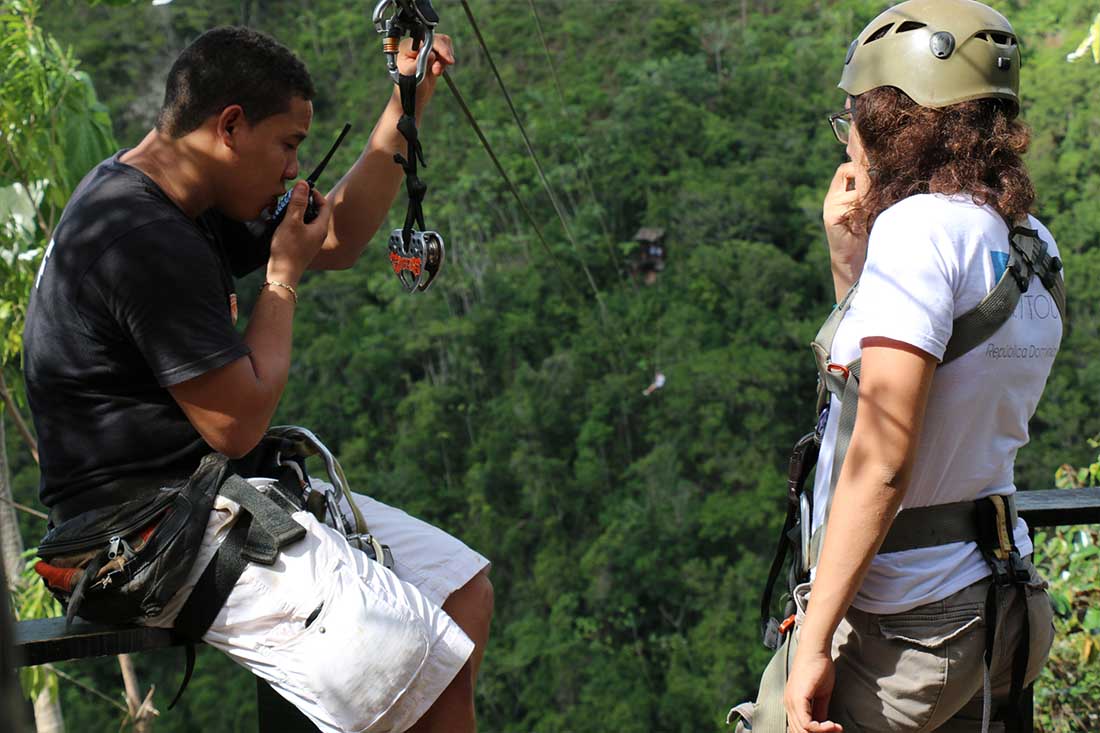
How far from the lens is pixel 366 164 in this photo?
1891 mm

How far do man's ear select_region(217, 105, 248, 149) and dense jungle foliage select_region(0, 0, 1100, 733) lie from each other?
16235mm

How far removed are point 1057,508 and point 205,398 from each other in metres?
1.14

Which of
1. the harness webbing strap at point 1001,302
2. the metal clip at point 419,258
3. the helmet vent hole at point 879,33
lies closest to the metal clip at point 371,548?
the metal clip at point 419,258

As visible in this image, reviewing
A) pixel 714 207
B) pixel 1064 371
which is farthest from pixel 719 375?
pixel 1064 371

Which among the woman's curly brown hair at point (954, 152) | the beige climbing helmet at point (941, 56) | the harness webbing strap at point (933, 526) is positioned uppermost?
the beige climbing helmet at point (941, 56)

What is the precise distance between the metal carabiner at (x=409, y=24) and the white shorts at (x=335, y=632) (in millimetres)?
649

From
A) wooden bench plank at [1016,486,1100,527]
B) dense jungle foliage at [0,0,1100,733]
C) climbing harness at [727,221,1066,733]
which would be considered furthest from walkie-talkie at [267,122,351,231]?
dense jungle foliage at [0,0,1100,733]

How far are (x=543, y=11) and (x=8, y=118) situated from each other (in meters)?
24.2

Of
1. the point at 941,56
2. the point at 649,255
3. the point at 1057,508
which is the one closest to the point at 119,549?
the point at 941,56

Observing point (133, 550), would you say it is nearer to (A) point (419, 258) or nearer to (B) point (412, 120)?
(A) point (419, 258)

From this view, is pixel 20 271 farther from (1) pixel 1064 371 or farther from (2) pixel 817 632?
(1) pixel 1064 371

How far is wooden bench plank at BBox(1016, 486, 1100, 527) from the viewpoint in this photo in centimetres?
167

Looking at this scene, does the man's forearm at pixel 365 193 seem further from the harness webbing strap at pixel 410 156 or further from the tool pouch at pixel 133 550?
the tool pouch at pixel 133 550

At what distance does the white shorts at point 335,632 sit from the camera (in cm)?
140
